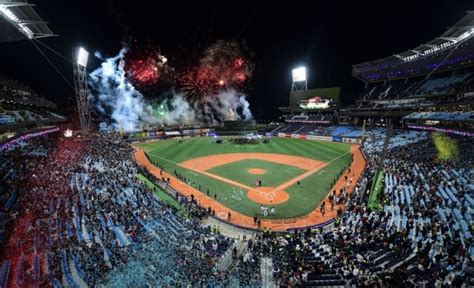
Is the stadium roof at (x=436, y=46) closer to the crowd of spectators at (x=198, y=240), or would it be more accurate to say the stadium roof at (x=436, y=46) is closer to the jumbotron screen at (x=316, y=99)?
the jumbotron screen at (x=316, y=99)

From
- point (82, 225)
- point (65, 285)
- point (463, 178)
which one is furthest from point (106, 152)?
point (463, 178)

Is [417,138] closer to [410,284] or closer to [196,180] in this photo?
[196,180]

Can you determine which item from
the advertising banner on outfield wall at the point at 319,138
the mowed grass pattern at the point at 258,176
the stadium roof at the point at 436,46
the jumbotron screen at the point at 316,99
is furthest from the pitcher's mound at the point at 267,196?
the jumbotron screen at the point at 316,99

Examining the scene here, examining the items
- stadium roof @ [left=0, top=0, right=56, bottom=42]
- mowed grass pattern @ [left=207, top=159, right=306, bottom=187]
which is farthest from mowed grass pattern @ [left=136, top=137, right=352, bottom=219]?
stadium roof @ [left=0, top=0, right=56, bottom=42]

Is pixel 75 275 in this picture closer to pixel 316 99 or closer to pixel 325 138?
pixel 325 138

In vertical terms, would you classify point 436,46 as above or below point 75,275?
above

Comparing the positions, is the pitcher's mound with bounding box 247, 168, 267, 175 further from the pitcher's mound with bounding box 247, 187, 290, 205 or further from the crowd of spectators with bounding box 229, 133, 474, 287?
the crowd of spectators with bounding box 229, 133, 474, 287

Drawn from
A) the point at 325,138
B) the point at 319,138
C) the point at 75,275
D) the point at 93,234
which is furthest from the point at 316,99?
the point at 75,275
